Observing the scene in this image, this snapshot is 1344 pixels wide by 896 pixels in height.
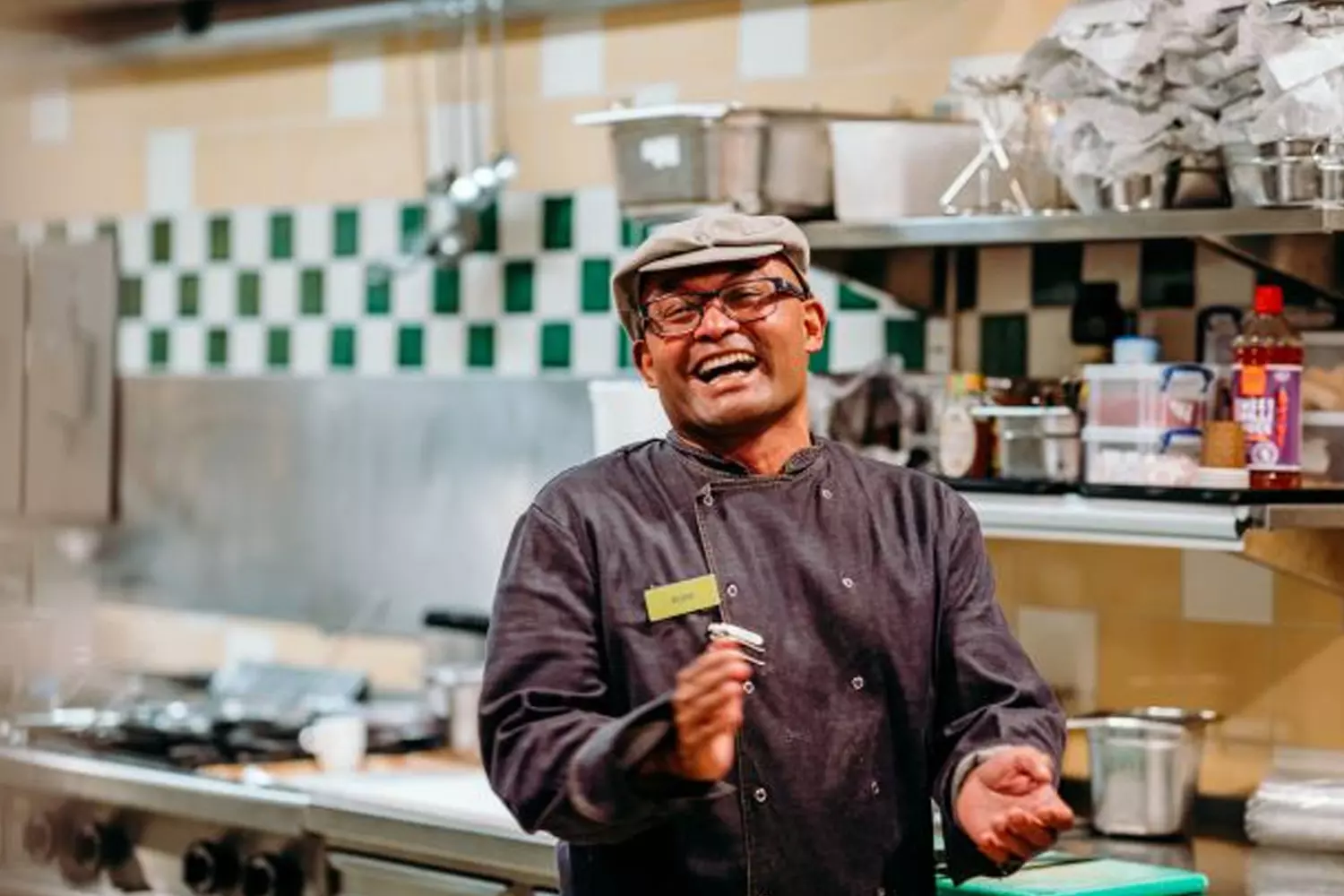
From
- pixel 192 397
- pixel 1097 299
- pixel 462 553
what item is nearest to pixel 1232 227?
pixel 1097 299

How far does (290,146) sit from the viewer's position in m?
4.59

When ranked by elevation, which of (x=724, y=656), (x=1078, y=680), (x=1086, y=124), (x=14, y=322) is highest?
(x=1086, y=124)

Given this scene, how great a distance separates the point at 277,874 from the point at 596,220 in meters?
1.35

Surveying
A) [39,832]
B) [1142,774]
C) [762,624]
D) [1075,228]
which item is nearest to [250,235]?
[1075,228]

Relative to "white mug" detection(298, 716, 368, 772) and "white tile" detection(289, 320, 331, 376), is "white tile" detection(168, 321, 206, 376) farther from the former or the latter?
"white mug" detection(298, 716, 368, 772)

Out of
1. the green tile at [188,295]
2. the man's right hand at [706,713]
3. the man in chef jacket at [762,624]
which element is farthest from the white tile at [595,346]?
the man's right hand at [706,713]

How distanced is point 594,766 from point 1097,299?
64.9 inches

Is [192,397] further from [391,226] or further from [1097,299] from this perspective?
[1097,299]

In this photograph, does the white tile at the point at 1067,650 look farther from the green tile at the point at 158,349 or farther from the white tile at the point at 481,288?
the green tile at the point at 158,349

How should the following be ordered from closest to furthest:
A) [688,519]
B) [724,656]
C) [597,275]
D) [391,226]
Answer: [724,656], [688,519], [597,275], [391,226]

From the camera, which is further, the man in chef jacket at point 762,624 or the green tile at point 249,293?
the green tile at point 249,293

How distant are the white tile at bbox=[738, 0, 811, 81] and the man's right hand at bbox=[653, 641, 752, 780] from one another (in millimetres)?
2153

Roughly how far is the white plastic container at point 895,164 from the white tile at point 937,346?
332 millimetres

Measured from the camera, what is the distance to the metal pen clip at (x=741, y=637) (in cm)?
209
